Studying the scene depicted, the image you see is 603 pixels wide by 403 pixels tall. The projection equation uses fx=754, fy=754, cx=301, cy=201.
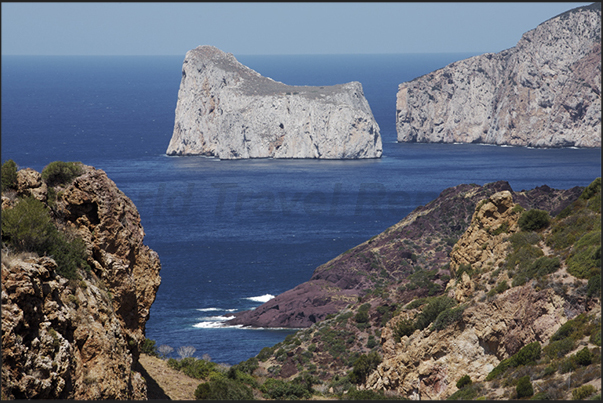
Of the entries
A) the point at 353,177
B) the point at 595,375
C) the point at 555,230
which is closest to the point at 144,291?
the point at 595,375

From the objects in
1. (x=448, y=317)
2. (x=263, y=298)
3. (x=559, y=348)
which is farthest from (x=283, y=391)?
(x=263, y=298)

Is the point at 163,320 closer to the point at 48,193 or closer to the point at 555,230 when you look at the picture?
the point at 555,230

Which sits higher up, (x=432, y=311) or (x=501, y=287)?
(x=501, y=287)

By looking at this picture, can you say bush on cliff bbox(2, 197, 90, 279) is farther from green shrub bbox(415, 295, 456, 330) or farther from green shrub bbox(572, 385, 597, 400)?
green shrub bbox(415, 295, 456, 330)

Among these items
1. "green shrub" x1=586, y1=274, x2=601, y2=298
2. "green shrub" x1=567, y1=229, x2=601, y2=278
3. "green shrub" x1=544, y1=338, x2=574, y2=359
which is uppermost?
"green shrub" x1=567, y1=229, x2=601, y2=278

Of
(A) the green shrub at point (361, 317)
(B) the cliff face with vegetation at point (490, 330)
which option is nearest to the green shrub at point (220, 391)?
(B) the cliff face with vegetation at point (490, 330)

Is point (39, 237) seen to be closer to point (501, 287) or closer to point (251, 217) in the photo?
point (501, 287)

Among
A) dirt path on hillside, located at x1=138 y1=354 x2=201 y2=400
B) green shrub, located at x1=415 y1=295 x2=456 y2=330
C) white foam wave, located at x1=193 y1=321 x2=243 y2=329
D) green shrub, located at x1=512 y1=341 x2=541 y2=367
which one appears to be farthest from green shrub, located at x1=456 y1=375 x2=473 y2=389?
white foam wave, located at x1=193 y1=321 x2=243 y2=329

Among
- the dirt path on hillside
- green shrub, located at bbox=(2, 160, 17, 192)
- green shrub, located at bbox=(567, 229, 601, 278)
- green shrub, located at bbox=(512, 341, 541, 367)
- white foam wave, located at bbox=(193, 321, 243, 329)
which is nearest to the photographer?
green shrub, located at bbox=(2, 160, 17, 192)
